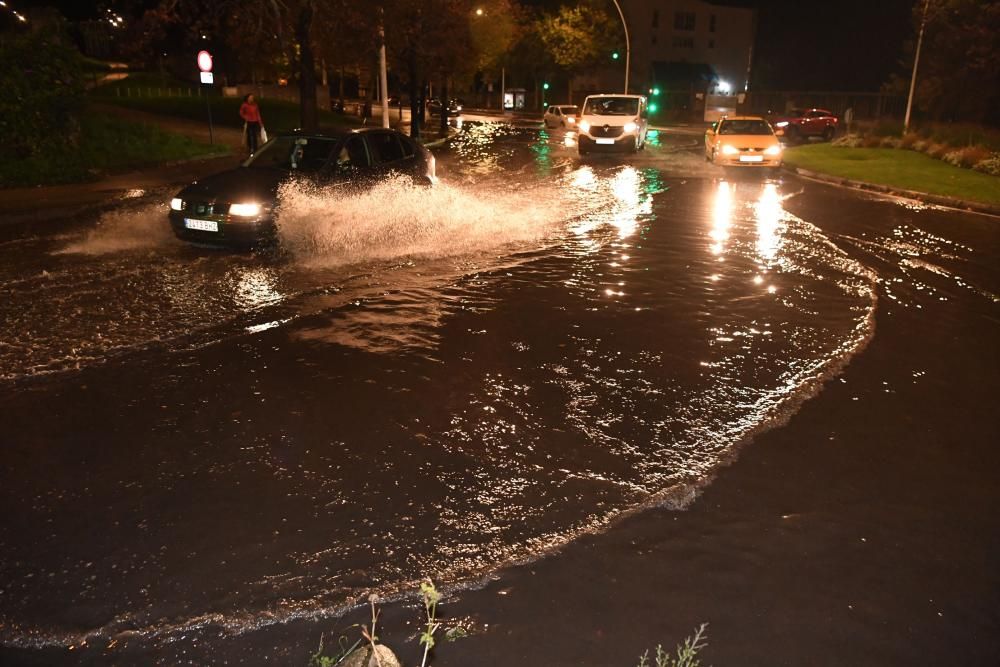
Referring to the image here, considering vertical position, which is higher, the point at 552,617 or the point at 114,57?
the point at 114,57

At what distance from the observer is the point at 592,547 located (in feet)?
12.4

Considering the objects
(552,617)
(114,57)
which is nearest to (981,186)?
(552,617)

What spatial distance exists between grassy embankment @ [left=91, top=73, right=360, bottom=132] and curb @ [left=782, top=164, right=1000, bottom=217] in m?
24.1

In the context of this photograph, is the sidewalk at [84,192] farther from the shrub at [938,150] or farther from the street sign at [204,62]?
the shrub at [938,150]

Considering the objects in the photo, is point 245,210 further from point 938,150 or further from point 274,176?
point 938,150

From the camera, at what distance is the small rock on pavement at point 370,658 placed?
251 centimetres

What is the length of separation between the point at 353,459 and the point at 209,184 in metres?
6.77

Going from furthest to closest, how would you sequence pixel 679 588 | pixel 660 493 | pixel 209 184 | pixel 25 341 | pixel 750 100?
pixel 750 100
pixel 209 184
pixel 25 341
pixel 660 493
pixel 679 588

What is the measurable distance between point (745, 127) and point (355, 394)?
21408 millimetres

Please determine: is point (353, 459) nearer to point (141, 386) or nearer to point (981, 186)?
point (141, 386)

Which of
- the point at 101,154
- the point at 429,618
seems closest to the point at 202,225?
the point at 429,618

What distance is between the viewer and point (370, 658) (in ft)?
8.29

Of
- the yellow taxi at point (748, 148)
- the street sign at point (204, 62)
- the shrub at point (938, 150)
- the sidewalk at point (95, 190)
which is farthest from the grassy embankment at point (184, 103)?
the shrub at point (938, 150)

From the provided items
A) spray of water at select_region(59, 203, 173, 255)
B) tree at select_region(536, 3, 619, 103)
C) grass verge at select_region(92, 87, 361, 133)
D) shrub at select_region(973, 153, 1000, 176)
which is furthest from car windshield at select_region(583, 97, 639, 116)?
tree at select_region(536, 3, 619, 103)
